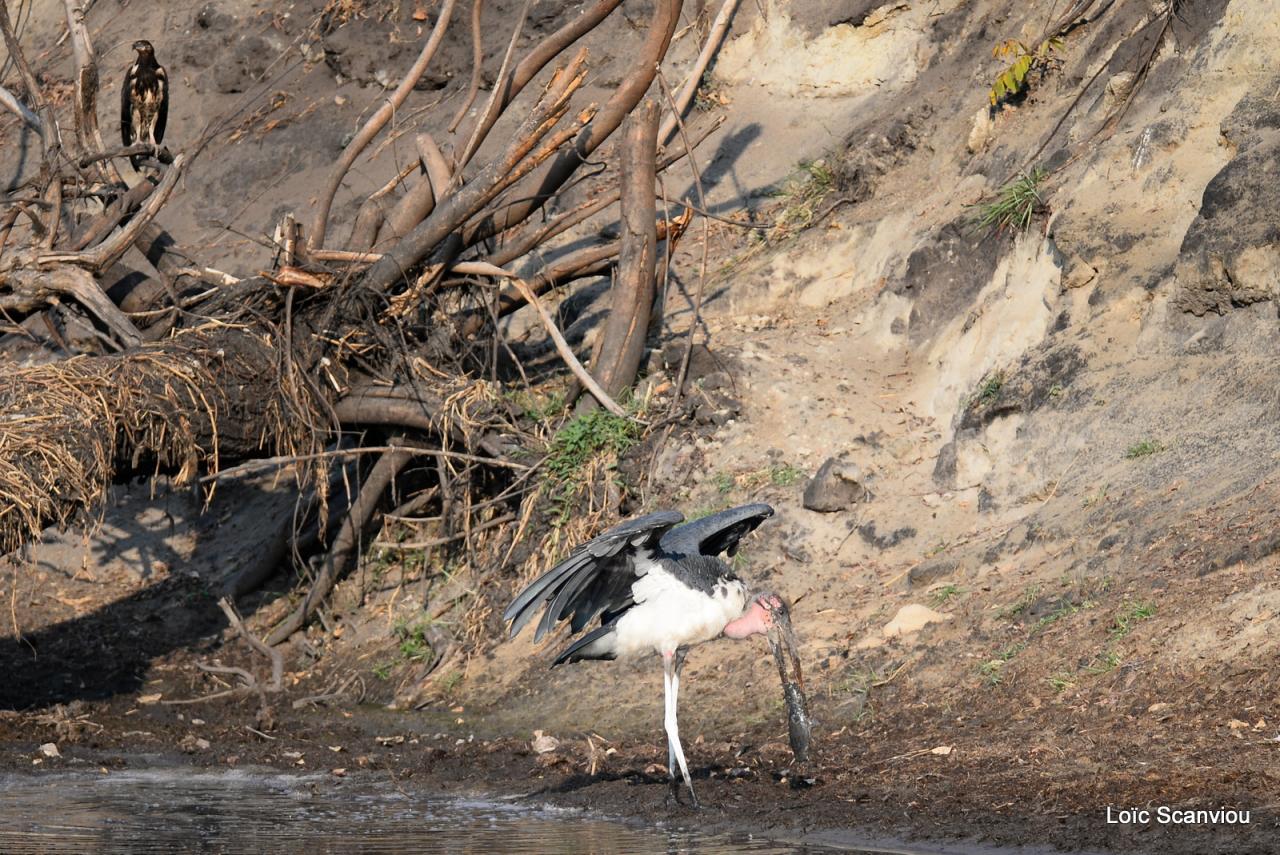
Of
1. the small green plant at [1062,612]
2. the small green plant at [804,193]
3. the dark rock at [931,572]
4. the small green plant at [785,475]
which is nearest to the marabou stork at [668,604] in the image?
the small green plant at [1062,612]

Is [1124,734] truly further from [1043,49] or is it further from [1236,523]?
[1043,49]

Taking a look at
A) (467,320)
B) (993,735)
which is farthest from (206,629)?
(993,735)

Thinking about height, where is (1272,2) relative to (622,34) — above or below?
below

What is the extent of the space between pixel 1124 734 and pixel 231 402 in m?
5.57

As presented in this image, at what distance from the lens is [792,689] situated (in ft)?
21.4

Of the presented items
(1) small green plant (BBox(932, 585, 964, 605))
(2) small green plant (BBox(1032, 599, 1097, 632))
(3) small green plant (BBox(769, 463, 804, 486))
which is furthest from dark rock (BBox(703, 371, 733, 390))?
(2) small green plant (BBox(1032, 599, 1097, 632))

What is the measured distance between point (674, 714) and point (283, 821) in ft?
5.84

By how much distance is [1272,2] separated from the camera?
30.6ft

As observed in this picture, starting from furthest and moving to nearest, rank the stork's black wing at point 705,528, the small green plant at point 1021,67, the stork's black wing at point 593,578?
1. the small green plant at point 1021,67
2. the stork's black wing at point 705,528
3. the stork's black wing at point 593,578

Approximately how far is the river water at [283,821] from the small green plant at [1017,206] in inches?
205

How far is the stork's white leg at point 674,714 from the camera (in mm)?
6438

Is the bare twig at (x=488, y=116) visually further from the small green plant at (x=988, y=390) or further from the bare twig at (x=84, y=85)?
the small green plant at (x=988, y=390)

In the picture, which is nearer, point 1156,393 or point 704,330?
point 1156,393

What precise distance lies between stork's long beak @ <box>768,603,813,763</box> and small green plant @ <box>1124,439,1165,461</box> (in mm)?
2435
